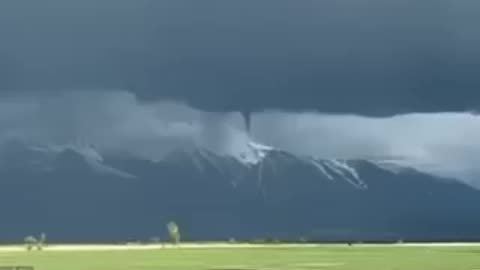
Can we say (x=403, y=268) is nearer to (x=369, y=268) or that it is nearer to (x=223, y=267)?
(x=369, y=268)

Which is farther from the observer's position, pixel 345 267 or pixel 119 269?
pixel 345 267

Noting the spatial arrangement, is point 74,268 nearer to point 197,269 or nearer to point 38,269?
point 38,269

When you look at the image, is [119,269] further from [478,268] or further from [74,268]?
[478,268]

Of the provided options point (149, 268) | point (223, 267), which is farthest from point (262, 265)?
point (149, 268)

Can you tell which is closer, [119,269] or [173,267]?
[119,269]

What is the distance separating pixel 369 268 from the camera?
103 metres

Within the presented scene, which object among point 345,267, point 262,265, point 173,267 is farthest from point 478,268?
point 173,267

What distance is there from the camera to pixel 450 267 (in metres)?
106

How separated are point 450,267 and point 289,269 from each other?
17.3m

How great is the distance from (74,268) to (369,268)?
98.2 feet

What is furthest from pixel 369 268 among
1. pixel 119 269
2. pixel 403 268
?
pixel 119 269

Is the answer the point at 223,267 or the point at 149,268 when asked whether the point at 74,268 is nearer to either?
the point at 149,268

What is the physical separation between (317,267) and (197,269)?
13141mm

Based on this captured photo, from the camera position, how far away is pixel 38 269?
10475cm
